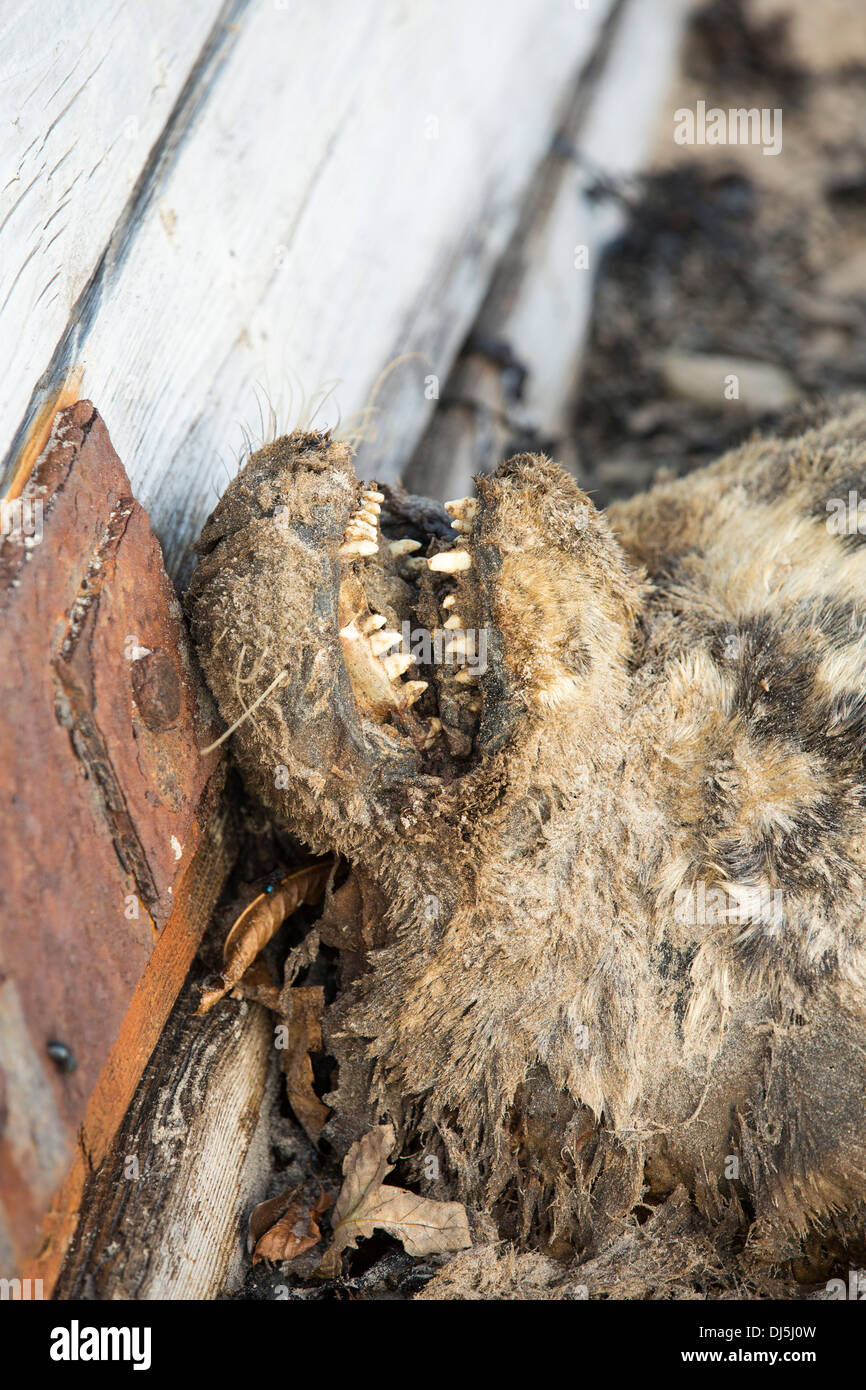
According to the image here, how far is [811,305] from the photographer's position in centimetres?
487

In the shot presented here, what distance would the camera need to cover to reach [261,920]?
7.22ft

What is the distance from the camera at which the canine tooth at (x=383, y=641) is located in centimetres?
190

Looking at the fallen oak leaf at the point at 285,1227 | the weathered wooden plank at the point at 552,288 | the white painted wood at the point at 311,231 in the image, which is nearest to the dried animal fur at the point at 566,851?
the fallen oak leaf at the point at 285,1227

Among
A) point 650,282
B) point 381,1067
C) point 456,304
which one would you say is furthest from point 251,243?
point 650,282

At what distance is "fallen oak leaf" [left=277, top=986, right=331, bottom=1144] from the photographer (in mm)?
2219

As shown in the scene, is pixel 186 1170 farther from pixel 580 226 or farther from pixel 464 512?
pixel 580 226

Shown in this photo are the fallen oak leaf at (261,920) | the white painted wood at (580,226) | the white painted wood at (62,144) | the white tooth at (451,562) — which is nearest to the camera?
the white painted wood at (62,144)

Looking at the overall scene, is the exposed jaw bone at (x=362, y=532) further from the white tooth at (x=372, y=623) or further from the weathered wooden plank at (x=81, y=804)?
the weathered wooden plank at (x=81, y=804)

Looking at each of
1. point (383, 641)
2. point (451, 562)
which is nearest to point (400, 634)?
point (383, 641)

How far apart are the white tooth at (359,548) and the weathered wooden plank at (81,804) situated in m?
0.34

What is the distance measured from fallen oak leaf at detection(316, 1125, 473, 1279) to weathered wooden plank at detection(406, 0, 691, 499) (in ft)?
6.80

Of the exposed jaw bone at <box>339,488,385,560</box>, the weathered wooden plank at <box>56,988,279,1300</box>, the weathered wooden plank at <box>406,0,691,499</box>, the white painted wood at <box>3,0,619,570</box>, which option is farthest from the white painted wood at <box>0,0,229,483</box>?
the weathered wooden plank at <box>406,0,691,499</box>

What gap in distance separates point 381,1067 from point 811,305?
4.28m

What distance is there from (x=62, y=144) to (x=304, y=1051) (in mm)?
1871
